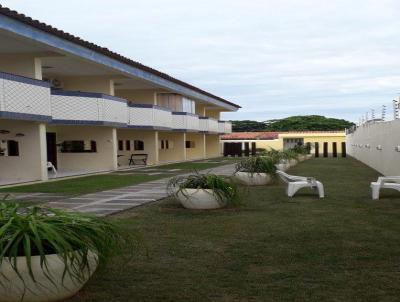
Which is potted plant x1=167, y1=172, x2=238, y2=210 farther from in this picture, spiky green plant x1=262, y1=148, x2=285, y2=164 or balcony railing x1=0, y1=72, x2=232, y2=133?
spiky green plant x1=262, y1=148, x2=285, y2=164

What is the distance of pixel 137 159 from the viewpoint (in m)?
31.5

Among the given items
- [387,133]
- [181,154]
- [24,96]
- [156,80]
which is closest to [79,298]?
[24,96]

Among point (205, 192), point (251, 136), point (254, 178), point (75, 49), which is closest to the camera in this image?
point (205, 192)

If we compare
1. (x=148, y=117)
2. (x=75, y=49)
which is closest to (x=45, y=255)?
(x=75, y=49)

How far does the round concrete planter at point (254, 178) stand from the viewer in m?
15.8

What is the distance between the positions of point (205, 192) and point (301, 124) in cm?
7959

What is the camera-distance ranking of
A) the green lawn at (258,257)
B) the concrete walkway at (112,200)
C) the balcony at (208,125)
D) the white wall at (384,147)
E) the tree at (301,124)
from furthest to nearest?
the tree at (301,124), the balcony at (208,125), the white wall at (384,147), the concrete walkway at (112,200), the green lawn at (258,257)

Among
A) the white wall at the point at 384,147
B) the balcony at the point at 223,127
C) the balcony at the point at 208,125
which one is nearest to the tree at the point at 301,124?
the balcony at the point at 223,127

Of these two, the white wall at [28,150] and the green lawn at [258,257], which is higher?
the white wall at [28,150]

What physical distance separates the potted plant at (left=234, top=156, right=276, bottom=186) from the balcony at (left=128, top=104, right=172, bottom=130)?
11.8 metres

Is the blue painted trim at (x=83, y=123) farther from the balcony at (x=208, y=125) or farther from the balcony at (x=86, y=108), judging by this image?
the balcony at (x=208, y=125)

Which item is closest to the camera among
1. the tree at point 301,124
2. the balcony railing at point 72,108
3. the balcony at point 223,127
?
the balcony railing at point 72,108

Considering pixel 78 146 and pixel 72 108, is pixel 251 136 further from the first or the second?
pixel 72 108

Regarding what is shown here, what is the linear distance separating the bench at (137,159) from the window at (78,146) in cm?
513
